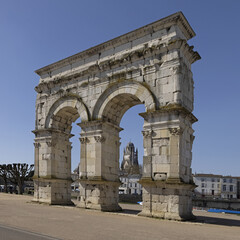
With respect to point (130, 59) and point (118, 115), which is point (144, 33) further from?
point (118, 115)

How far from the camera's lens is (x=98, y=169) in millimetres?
16516

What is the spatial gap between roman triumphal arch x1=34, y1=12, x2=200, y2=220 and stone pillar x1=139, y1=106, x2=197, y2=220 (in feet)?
0.15

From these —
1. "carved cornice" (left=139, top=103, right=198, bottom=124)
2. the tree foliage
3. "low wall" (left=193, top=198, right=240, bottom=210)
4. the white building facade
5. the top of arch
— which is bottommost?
the white building facade

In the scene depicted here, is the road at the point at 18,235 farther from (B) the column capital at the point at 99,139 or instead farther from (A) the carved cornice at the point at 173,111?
(A) the carved cornice at the point at 173,111

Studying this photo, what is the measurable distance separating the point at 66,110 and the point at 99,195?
6.81 m

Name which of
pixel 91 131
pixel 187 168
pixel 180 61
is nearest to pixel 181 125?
pixel 187 168

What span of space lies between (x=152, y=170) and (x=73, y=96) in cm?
783

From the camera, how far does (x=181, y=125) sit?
13984mm

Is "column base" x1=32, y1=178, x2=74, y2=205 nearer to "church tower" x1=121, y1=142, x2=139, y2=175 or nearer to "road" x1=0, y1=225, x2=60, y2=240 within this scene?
"road" x1=0, y1=225, x2=60, y2=240

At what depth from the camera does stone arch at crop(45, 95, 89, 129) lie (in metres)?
18.3

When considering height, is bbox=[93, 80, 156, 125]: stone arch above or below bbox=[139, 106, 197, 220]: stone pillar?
above

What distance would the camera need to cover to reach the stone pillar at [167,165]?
1337cm

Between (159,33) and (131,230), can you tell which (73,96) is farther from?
(131,230)

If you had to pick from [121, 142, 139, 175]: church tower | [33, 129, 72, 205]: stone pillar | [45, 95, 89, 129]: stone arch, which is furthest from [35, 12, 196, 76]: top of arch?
[121, 142, 139, 175]: church tower
